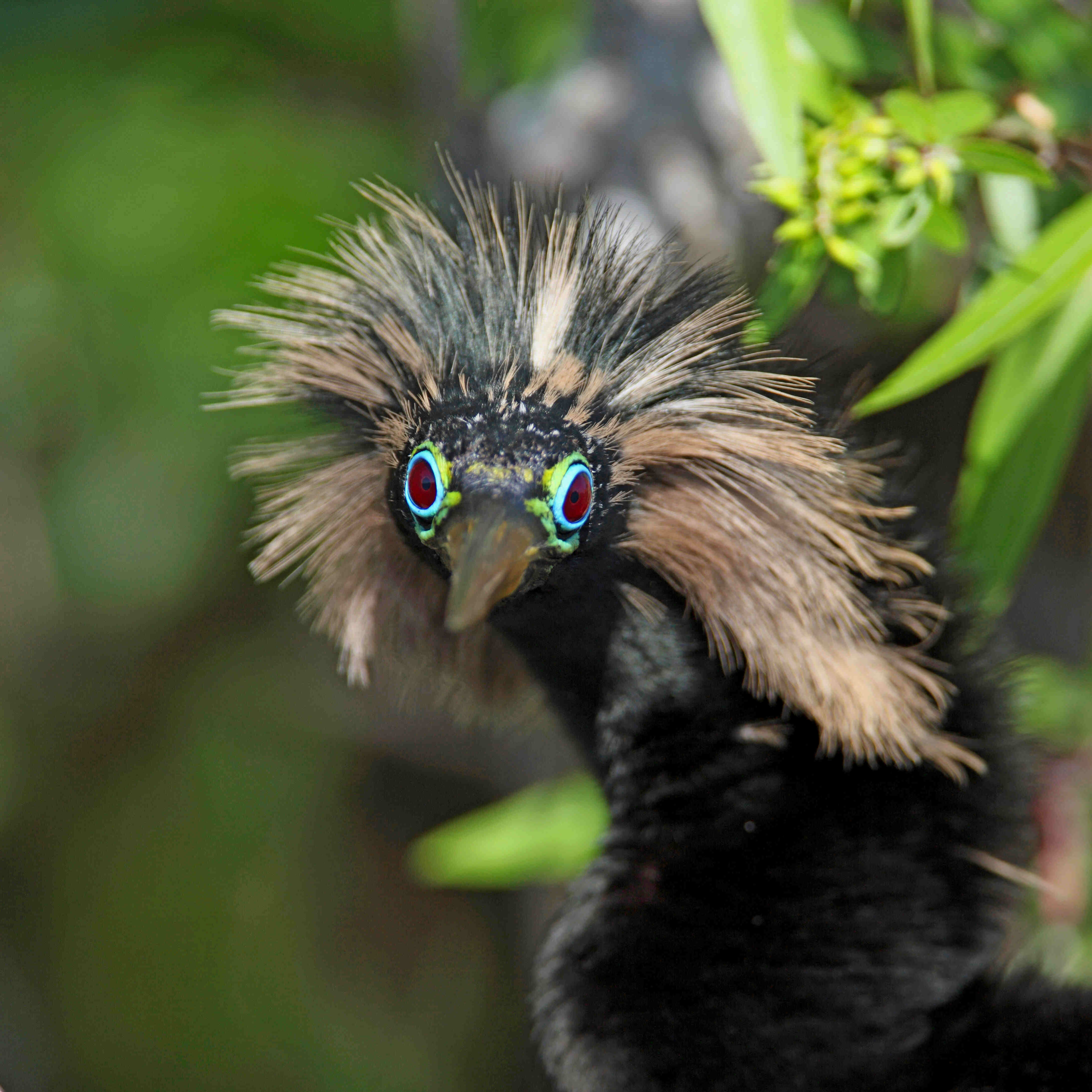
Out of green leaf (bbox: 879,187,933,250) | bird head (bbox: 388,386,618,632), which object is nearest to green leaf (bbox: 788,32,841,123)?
green leaf (bbox: 879,187,933,250)

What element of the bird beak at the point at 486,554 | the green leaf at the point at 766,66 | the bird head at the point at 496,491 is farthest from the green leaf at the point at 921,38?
the bird beak at the point at 486,554

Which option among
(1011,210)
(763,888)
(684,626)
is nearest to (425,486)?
(684,626)

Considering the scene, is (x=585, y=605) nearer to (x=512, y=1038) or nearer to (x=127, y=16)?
(x=127, y=16)

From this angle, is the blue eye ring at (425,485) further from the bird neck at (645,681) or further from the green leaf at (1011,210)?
the green leaf at (1011,210)

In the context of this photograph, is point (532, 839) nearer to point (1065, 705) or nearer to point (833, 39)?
point (1065, 705)

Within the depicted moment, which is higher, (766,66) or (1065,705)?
(766,66)

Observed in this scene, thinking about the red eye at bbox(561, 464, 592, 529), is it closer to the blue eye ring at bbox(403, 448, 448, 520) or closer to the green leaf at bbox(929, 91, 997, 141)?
the blue eye ring at bbox(403, 448, 448, 520)

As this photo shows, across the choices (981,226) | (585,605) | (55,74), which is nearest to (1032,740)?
(585,605)
